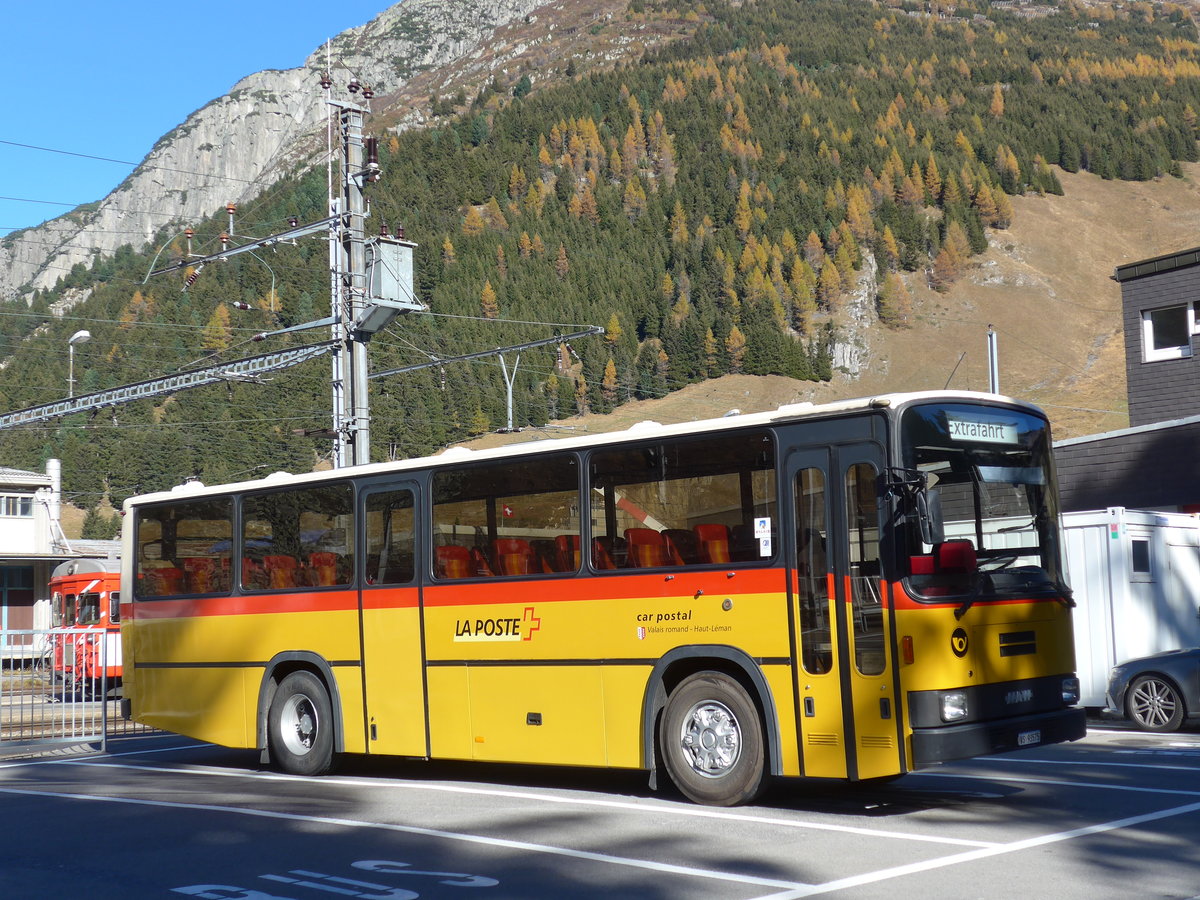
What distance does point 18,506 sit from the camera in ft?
181

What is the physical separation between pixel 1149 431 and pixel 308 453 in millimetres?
82130

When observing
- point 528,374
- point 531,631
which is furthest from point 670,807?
point 528,374

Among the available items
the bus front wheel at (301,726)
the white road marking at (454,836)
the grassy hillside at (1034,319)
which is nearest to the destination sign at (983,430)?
the white road marking at (454,836)

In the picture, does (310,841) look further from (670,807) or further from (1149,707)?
(1149,707)

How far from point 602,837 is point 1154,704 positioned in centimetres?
948

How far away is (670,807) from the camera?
33.9ft

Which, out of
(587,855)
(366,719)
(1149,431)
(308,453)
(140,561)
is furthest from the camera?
(308,453)

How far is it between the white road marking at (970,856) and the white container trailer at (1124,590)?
838 centimetres

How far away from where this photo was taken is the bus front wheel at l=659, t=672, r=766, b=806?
32.9 feet

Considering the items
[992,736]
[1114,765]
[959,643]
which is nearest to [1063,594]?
[959,643]

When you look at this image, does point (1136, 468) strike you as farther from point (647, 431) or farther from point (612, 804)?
point (612, 804)

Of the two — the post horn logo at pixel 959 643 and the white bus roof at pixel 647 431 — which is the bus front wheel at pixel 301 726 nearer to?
the white bus roof at pixel 647 431

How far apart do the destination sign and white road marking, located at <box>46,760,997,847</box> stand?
2.90 metres

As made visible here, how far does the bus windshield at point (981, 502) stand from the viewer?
30.5 feet
